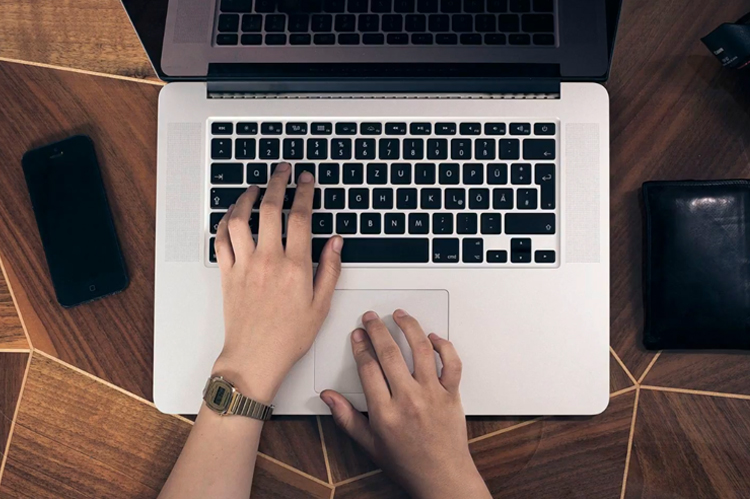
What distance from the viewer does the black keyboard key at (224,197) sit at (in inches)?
27.5

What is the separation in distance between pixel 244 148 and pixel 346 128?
5.1 inches

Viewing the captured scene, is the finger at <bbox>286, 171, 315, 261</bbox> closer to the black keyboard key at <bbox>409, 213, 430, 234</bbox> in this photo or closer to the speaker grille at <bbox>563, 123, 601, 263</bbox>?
the black keyboard key at <bbox>409, 213, 430, 234</bbox>

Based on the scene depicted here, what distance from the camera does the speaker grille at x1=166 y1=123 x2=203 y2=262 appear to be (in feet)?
2.29

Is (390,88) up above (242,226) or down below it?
above

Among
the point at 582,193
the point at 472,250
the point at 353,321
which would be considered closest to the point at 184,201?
the point at 353,321

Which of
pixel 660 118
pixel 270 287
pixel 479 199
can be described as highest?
pixel 660 118

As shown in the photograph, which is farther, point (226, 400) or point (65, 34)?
point (65, 34)

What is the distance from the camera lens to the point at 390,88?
70cm

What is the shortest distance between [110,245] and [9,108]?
24cm

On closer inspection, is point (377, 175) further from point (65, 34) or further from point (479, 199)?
point (65, 34)

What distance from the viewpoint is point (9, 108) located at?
30.0 inches

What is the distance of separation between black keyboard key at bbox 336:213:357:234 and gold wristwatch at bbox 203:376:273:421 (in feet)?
0.74

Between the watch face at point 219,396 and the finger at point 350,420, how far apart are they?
11 centimetres

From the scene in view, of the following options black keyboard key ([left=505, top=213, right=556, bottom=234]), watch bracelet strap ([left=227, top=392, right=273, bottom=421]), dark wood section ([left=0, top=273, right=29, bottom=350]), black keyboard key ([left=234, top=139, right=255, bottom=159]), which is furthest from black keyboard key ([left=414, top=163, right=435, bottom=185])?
dark wood section ([left=0, top=273, right=29, bottom=350])
